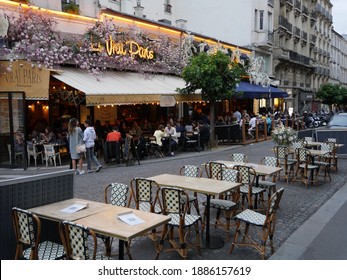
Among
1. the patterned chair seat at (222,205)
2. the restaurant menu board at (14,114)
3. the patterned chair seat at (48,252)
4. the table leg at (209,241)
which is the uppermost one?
the restaurant menu board at (14,114)

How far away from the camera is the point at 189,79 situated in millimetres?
17484

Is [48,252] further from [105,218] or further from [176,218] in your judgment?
[176,218]

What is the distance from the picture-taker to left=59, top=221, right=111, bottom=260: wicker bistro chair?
13.1 feet

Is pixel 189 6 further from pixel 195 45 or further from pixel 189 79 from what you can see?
pixel 189 79

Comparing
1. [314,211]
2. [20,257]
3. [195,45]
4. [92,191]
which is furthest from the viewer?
[195,45]

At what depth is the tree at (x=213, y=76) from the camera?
56.1 feet

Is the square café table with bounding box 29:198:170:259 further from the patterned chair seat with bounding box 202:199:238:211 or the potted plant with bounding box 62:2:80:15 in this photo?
the potted plant with bounding box 62:2:80:15

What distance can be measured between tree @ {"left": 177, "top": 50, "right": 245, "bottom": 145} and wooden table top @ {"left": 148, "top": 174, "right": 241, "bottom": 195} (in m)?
10.7

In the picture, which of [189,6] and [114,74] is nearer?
[114,74]

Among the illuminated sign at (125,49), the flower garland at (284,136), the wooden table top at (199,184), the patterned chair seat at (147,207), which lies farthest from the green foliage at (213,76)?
the patterned chair seat at (147,207)

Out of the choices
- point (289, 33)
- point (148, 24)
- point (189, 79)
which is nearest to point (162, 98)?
point (189, 79)

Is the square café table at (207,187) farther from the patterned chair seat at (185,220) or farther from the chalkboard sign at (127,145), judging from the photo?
the chalkboard sign at (127,145)

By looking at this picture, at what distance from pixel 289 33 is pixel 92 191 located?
37.2m

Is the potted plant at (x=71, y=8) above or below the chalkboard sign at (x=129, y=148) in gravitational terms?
above
